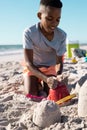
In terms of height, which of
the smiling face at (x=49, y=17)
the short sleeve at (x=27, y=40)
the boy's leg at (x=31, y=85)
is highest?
the smiling face at (x=49, y=17)

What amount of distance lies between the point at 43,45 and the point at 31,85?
18.2 inches

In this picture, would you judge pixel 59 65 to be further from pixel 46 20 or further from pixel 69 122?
pixel 69 122

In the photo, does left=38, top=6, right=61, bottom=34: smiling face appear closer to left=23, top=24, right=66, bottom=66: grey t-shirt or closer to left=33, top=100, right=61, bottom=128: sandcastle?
left=23, top=24, right=66, bottom=66: grey t-shirt

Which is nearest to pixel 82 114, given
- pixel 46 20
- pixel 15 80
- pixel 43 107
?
pixel 43 107

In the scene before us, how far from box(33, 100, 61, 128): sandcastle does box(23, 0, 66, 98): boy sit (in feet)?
3.02

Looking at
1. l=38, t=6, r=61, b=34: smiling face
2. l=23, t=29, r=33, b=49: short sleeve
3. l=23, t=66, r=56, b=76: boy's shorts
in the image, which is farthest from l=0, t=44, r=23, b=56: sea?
l=38, t=6, r=61, b=34: smiling face

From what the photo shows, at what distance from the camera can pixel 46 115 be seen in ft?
6.50

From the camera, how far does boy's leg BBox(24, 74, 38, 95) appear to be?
3.35 metres

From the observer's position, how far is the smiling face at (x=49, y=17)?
302 cm

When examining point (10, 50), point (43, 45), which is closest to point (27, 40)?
point (43, 45)

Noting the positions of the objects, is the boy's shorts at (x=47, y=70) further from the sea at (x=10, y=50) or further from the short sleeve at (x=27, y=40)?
the sea at (x=10, y=50)

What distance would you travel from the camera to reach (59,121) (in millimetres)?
2002

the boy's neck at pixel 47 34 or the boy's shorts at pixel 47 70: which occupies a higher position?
the boy's neck at pixel 47 34

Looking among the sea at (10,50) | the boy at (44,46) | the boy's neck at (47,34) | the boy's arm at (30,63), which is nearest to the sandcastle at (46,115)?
the boy at (44,46)
